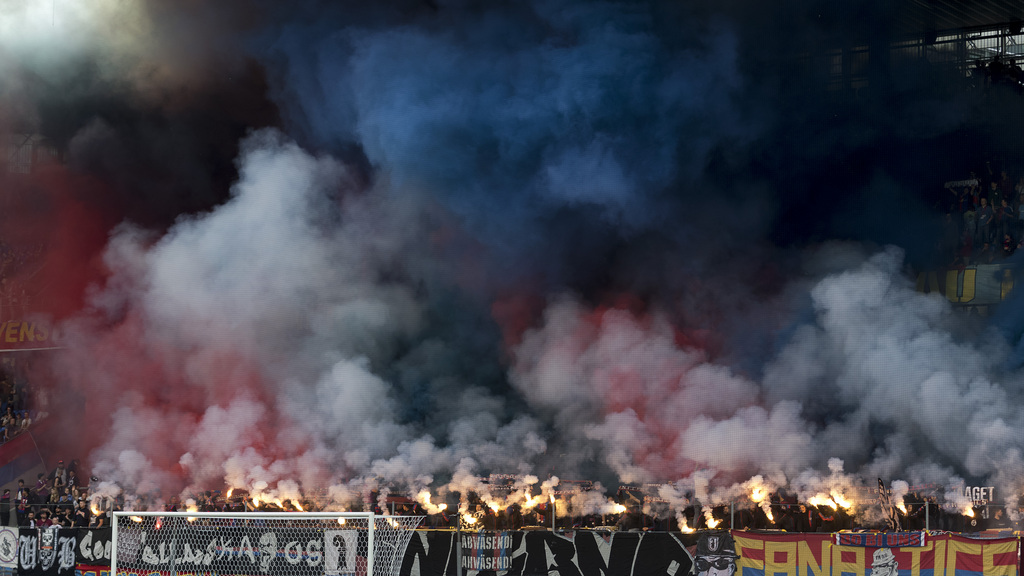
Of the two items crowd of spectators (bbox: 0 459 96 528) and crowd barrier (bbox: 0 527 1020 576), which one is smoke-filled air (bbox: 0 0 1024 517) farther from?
crowd barrier (bbox: 0 527 1020 576)

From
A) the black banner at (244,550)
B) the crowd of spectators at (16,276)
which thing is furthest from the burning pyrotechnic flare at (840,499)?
the crowd of spectators at (16,276)

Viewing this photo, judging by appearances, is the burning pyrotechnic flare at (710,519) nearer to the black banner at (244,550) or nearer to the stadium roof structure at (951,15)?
the black banner at (244,550)

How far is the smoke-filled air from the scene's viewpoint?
1755 cm

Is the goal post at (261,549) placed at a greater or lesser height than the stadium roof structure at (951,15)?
lesser

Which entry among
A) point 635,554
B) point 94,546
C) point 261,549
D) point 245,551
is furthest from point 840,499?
point 94,546

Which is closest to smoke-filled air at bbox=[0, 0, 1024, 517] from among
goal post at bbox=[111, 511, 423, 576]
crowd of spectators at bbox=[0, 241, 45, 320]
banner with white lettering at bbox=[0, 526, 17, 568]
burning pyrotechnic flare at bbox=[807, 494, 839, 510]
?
burning pyrotechnic flare at bbox=[807, 494, 839, 510]

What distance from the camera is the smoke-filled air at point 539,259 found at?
1755 cm

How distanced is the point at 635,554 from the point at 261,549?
16.3 feet

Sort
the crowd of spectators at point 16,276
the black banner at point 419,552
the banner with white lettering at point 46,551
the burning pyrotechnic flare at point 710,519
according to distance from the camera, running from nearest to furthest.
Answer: the black banner at point 419,552 < the banner with white lettering at point 46,551 < the burning pyrotechnic flare at point 710,519 < the crowd of spectators at point 16,276

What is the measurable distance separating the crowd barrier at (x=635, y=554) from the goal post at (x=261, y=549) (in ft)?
0.07

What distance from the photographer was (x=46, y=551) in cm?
1550

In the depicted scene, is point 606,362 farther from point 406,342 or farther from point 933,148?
point 933,148

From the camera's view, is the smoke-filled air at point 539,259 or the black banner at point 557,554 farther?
the smoke-filled air at point 539,259

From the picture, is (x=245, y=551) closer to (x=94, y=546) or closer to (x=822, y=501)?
(x=94, y=546)
